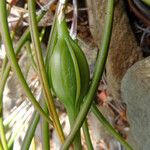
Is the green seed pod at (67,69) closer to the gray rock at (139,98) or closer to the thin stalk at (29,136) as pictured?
the thin stalk at (29,136)

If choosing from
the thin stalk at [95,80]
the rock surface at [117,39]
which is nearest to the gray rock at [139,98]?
the rock surface at [117,39]

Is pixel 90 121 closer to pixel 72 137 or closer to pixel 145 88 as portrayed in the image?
pixel 145 88

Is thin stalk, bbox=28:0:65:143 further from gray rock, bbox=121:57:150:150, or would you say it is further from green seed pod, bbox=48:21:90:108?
gray rock, bbox=121:57:150:150

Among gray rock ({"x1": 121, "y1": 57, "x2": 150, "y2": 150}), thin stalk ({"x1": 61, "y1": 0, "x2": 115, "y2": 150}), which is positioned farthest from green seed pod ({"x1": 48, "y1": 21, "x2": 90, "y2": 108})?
gray rock ({"x1": 121, "y1": 57, "x2": 150, "y2": 150})

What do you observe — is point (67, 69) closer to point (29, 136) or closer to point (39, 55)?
point (39, 55)

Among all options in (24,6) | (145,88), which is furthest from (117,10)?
(24,6)

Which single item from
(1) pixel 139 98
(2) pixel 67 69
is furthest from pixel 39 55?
(1) pixel 139 98
